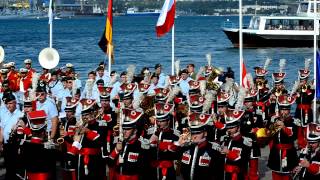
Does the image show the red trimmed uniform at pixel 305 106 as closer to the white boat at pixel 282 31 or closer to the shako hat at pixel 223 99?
the shako hat at pixel 223 99

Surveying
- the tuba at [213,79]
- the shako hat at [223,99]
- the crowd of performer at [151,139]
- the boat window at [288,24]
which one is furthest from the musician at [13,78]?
the boat window at [288,24]

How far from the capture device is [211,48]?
7456cm

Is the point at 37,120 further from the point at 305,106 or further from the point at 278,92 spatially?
the point at 305,106

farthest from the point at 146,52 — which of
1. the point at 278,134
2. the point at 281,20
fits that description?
the point at 278,134

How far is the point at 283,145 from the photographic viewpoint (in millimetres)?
11781

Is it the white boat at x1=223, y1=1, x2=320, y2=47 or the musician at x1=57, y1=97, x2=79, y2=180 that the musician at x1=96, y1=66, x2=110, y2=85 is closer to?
the musician at x1=57, y1=97, x2=79, y2=180

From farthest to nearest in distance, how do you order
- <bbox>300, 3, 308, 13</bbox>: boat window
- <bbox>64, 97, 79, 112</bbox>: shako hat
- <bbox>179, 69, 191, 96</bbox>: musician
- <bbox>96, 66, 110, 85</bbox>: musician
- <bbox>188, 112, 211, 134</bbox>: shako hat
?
<bbox>300, 3, 308, 13</bbox>: boat window, <bbox>96, 66, 110, 85</bbox>: musician, <bbox>179, 69, 191, 96</bbox>: musician, <bbox>64, 97, 79, 112</bbox>: shako hat, <bbox>188, 112, 211, 134</bbox>: shako hat

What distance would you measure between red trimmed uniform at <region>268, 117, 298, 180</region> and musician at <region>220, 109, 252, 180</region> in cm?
112

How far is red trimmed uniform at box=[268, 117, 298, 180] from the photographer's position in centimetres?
1174

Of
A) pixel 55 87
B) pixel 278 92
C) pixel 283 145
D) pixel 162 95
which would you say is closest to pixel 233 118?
pixel 283 145

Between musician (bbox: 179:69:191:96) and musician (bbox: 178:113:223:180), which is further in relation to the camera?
musician (bbox: 179:69:191:96)

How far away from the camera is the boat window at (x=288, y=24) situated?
201ft

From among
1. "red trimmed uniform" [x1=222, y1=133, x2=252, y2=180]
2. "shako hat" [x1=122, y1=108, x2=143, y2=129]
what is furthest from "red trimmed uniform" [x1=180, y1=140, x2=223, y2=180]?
"shako hat" [x1=122, y1=108, x2=143, y2=129]

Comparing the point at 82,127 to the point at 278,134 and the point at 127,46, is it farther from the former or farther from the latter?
the point at 127,46
